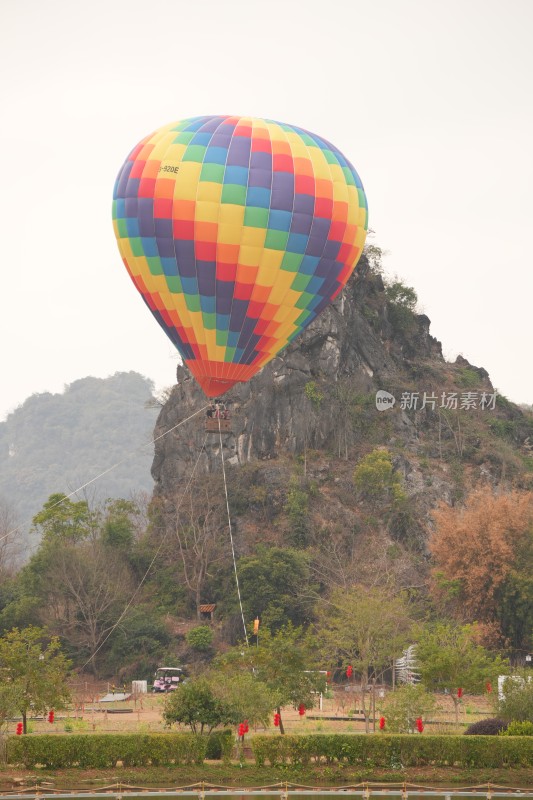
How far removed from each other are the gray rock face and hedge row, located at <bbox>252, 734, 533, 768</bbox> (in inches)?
1351

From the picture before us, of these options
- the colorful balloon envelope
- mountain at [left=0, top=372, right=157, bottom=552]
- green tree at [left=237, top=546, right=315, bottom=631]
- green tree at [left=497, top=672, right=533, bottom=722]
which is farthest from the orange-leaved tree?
mountain at [left=0, top=372, right=157, bottom=552]

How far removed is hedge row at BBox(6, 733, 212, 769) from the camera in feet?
113

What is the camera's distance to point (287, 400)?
7144cm

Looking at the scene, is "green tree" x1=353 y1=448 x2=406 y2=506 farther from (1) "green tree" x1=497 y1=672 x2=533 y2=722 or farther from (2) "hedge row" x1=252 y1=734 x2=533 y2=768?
(2) "hedge row" x1=252 y1=734 x2=533 y2=768

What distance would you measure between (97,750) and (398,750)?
719cm

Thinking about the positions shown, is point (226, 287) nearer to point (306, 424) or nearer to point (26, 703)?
point (26, 703)

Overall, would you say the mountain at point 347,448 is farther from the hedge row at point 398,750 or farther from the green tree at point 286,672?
the hedge row at point 398,750

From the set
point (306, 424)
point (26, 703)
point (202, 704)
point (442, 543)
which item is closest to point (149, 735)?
point (202, 704)

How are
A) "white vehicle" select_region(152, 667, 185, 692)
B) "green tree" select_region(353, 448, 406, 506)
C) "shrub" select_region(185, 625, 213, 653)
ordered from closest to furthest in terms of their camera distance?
"white vehicle" select_region(152, 667, 185, 692) < "shrub" select_region(185, 625, 213, 653) < "green tree" select_region(353, 448, 406, 506)

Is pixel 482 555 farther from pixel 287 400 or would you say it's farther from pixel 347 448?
pixel 287 400

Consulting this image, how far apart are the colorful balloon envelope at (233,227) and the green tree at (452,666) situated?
1188 cm

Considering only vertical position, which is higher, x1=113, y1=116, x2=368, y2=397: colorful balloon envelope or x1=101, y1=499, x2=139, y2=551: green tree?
x1=113, y1=116, x2=368, y2=397: colorful balloon envelope

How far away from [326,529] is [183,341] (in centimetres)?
2074

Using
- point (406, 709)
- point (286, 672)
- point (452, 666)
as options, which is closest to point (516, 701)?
point (406, 709)
